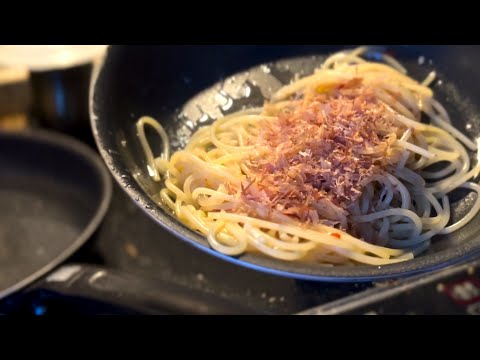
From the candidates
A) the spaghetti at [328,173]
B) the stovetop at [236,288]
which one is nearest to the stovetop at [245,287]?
the stovetop at [236,288]

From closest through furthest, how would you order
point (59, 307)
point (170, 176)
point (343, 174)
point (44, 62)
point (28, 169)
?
point (343, 174)
point (170, 176)
point (59, 307)
point (28, 169)
point (44, 62)

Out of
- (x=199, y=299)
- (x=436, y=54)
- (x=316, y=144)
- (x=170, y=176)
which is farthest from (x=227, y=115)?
(x=436, y=54)

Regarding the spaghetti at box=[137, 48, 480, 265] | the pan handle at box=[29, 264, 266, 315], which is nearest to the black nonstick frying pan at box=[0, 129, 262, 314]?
the pan handle at box=[29, 264, 266, 315]

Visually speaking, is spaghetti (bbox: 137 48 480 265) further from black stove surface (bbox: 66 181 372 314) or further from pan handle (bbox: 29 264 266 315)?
black stove surface (bbox: 66 181 372 314)

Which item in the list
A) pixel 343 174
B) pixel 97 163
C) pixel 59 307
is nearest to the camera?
pixel 343 174

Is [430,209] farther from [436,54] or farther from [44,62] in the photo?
[44,62]

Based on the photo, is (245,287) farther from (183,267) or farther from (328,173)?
(328,173)
